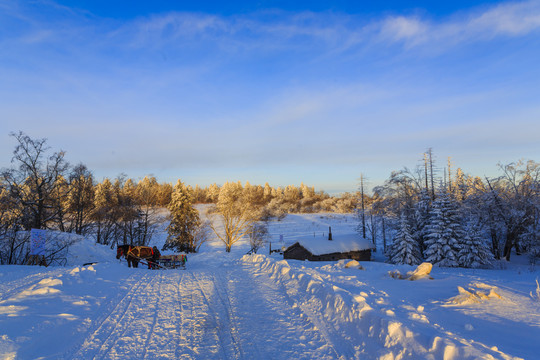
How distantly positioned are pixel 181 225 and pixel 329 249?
20199 mm

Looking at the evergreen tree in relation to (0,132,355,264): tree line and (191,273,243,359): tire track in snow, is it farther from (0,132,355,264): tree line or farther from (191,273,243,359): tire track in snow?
(191,273,243,359): tire track in snow

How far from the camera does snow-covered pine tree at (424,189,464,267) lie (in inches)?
1032

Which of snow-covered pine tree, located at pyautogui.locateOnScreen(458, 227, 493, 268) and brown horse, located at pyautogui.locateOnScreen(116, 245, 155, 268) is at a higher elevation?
brown horse, located at pyautogui.locateOnScreen(116, 245, 155, 268)

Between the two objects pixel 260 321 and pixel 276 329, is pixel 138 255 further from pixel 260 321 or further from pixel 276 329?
pixel 276 329

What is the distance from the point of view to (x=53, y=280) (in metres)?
9.88

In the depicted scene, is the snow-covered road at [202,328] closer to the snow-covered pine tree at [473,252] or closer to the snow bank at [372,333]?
the snow bank at [372,333]

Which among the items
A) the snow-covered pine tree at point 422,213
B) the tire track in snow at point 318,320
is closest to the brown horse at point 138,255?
the tire track in snow at point 318,320

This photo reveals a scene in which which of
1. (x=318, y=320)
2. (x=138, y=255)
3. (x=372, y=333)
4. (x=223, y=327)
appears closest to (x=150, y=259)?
(x=138, y=255)

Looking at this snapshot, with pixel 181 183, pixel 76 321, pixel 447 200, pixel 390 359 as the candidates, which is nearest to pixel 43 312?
pixel 76 321

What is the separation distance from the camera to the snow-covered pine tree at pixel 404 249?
28234mm

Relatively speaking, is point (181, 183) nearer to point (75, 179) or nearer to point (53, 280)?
point (75, 179)

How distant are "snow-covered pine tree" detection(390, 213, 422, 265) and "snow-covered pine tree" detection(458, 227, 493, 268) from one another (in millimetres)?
3913

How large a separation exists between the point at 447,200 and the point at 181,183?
32701mm

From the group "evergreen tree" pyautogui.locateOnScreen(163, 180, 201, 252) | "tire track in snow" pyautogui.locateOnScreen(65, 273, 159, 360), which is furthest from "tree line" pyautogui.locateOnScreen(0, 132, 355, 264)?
"tire track in snow" pyautogui.locateOnScreen(65, 273, 159, 360)
